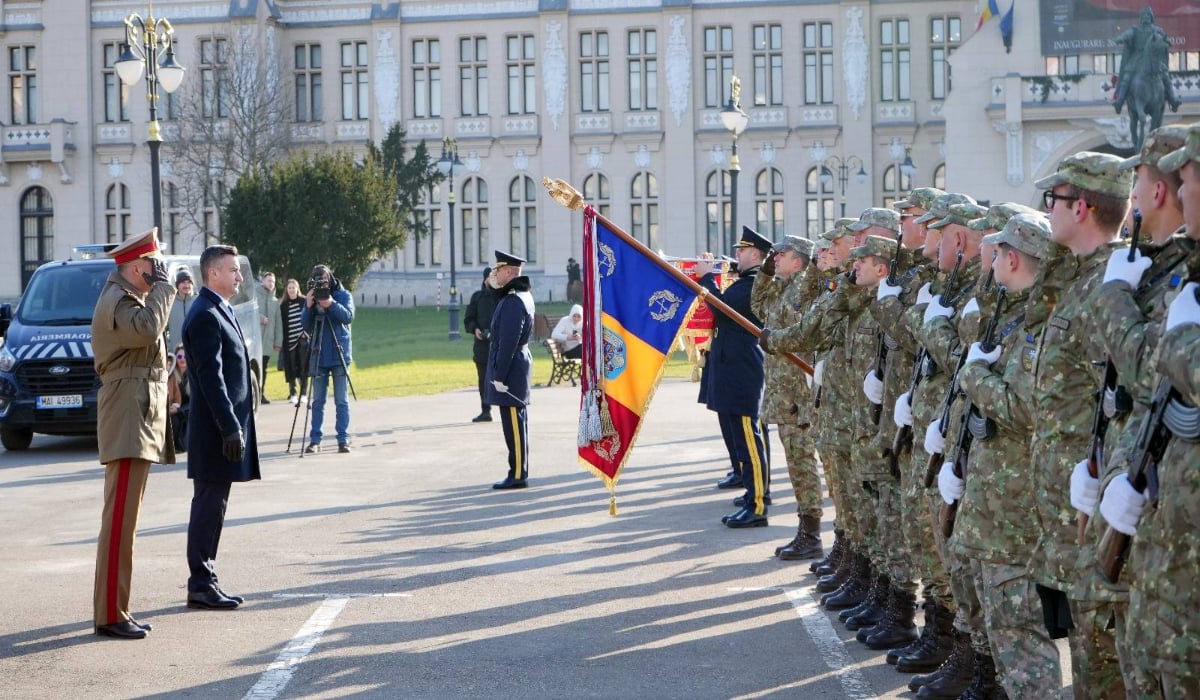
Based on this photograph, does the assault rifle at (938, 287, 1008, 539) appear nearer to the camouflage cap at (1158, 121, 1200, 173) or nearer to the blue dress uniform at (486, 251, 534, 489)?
the camouflage cap at (1158, 121, 1200, 173)

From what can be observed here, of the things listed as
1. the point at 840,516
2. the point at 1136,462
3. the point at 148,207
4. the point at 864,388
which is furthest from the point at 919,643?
the point at 148,207

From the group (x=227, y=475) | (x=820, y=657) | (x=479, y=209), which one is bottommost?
(x=820, y=657)

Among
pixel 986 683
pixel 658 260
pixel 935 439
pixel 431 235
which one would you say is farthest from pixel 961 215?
pixel 431 235

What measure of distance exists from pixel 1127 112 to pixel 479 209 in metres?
25.1

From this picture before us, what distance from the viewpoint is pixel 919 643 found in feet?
22.5

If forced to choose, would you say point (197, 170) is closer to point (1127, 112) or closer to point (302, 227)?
point (302, 227)

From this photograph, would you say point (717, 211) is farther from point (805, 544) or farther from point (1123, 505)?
point (1123, 505)

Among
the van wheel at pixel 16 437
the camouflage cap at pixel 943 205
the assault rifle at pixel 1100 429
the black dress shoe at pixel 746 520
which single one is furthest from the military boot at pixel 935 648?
the van wheel at pixel 16 437

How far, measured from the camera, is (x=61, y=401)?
16.2m

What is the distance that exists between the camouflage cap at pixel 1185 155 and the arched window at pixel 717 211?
2109 inches

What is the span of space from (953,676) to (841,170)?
50441 mm

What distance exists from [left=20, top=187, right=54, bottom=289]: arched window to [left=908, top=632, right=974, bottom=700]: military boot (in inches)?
2317

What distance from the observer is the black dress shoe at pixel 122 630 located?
7562 mm

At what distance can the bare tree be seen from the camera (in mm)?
53156
